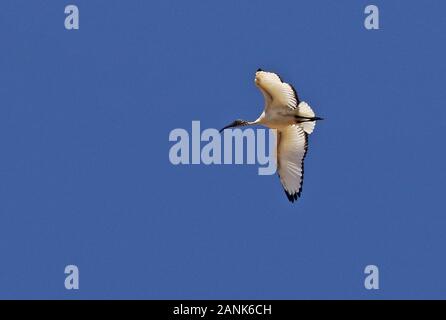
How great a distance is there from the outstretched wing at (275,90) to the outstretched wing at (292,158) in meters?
0.69

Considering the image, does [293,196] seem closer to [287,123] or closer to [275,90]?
[287,123]

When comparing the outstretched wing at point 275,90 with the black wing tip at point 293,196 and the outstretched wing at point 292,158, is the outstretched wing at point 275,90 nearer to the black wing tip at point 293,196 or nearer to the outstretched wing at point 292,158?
the outstretched wing at point 292,158

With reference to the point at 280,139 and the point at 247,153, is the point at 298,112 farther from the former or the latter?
the point at 247,153

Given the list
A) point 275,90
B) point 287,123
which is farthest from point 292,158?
point 275,90

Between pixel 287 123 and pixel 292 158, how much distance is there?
684 mm

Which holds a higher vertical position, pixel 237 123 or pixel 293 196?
pixel 237 123

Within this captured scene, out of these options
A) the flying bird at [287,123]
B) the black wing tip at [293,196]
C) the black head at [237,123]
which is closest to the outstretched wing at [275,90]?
Answer: the flying bird at [287,123]

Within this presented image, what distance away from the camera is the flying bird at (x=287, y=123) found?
47.4ft

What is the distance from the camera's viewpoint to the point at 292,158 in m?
15.3

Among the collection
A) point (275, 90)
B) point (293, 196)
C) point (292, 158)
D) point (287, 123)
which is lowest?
point (293, 196)

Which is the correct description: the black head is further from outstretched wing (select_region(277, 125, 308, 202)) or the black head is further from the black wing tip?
the black wing tip

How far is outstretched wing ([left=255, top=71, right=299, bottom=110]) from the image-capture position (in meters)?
14.4

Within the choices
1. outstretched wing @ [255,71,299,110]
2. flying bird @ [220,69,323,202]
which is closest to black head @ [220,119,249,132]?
flying bird @ [220,69,323,202]
